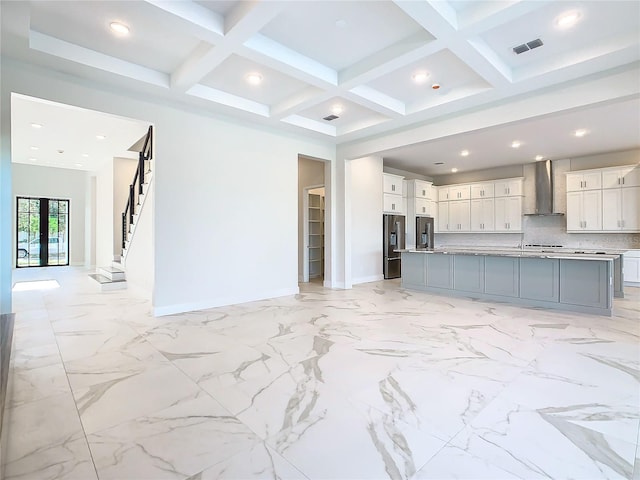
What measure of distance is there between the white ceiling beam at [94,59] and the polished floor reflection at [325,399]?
3002mm

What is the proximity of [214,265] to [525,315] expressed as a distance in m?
4.57

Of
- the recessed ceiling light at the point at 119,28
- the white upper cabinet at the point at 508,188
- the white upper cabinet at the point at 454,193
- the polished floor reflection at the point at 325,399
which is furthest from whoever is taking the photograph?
the white upper cabinet at the point at 454,193

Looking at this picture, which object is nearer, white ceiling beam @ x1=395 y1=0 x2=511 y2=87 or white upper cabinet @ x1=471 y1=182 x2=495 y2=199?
white ceiling beam @ x1=395 y1=0 x2=511 y2=87

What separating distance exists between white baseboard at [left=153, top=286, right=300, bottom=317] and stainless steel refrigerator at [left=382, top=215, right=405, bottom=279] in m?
2.93

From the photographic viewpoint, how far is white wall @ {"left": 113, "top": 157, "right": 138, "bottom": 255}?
9094 mm

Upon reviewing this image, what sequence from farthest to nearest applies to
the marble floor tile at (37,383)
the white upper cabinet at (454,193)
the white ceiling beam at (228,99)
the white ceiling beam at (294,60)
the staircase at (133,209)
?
the white upper cabinet at (454,193)
the staircase at (133,209)
the white ceiling beam at (228,99)
the white ceiling beam at (294,60)
the marble floor tile at (37,383)

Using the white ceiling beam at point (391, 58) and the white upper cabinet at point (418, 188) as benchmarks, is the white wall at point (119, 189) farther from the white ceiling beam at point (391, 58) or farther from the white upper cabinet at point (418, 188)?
the white upper cabinet at point (418, 188)

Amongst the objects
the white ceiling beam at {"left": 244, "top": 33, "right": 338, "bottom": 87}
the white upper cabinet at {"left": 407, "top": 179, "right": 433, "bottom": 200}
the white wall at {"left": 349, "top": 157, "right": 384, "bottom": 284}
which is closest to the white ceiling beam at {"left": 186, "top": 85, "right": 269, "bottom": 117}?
the white ceiling beam at {"left": 244, "top": 33, "right": 338, "bottom": 87}

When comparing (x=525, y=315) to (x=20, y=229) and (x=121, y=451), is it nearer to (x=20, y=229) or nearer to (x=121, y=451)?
(x=121, y=451)

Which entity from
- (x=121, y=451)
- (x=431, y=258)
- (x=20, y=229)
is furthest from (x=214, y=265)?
(x=20, y=229)

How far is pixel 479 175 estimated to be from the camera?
385 inches

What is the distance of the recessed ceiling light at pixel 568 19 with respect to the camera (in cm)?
303

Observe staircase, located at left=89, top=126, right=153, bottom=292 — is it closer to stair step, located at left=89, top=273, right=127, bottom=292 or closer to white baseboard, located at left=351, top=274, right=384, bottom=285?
stair step, located at left=89, top=273, right=127, bottom=292

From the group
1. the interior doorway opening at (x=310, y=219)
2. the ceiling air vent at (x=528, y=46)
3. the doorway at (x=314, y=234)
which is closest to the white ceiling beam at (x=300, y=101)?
the ceiling air vent at (x=528, y=46)
